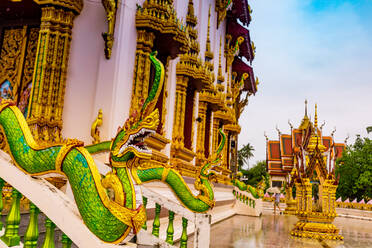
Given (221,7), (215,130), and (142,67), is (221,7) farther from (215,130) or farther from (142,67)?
(142,67)

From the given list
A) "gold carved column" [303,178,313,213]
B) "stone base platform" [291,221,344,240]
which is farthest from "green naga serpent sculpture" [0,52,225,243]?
"gold carved column" [303,178,313,213]

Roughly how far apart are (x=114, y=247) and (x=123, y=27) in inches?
180

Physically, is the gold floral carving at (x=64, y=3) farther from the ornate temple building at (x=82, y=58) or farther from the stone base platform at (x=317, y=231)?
the stone base platform at (x=317, y=231)

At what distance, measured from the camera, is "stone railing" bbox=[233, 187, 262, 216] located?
15.9m

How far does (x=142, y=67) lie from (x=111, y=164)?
411 centimetres

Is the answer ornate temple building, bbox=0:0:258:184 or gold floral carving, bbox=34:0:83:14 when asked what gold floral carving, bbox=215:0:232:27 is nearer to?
ornate temple building, bbox=0:0:258:184

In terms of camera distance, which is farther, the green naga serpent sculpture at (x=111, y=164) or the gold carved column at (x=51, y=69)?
the gold carved column at (x=51, y=69)

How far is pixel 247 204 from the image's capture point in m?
16.2

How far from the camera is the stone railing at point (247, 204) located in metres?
A: 15.9

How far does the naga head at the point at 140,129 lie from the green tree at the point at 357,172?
30.3m

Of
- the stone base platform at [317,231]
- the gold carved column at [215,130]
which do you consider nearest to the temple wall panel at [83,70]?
the stone base platform at [317,231]

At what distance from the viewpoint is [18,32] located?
680 centimetres

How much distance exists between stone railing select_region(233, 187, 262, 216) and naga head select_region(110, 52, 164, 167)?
1436 centimetres

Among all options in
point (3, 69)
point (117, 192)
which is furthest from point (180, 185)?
point (3, 69)
